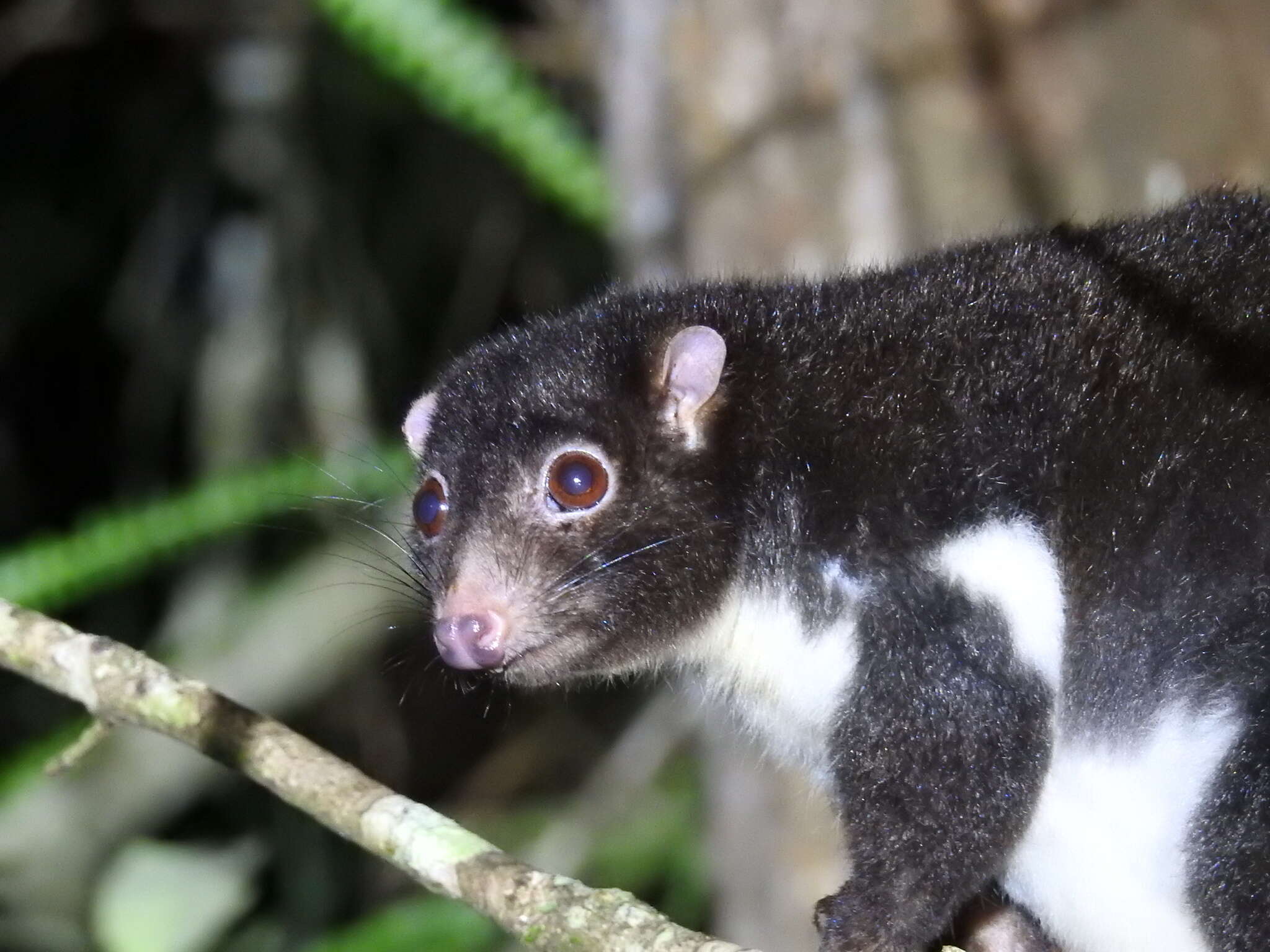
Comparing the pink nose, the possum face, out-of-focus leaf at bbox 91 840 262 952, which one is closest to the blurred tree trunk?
the possum face

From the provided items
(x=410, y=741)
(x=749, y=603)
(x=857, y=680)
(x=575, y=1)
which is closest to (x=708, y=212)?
(x=575, y=1)

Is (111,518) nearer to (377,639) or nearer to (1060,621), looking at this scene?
(377,639)

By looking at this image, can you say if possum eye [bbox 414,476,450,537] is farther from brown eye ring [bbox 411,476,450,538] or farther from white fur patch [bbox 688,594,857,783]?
white fur patch [bbox 688,594,857,783]

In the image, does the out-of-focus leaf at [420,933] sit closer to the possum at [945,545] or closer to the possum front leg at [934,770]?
the possum at [945,545]

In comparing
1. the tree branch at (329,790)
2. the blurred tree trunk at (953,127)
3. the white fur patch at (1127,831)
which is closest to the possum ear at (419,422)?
the tree branch at (329,790)

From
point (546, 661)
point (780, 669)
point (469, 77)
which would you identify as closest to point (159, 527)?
point (469, 77)
